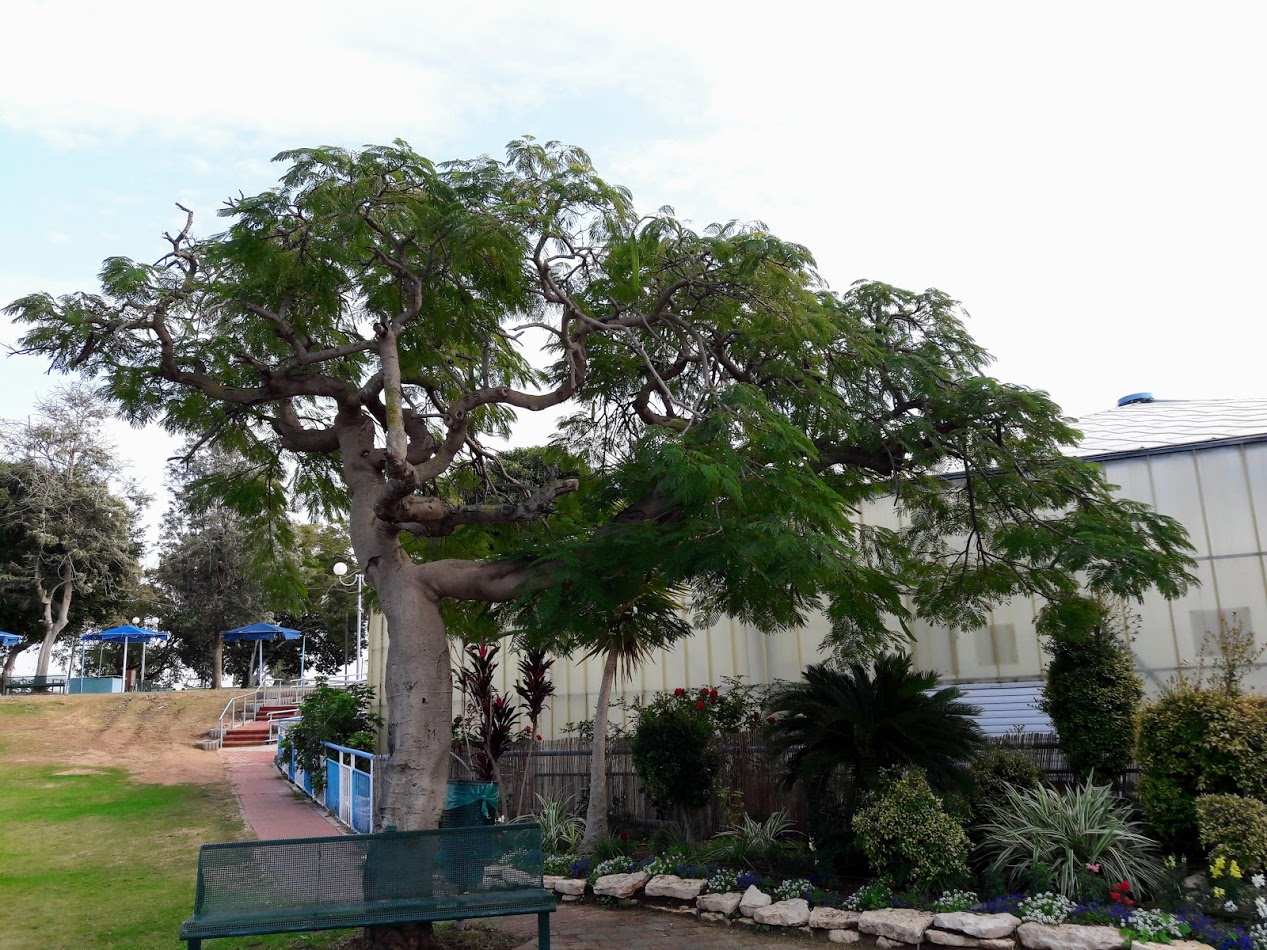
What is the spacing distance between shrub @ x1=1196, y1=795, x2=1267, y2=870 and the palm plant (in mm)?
2035

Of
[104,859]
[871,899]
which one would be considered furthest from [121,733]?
[871,899]

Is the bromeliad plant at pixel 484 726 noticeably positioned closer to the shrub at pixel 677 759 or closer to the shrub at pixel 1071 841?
the shrub at pixel 677 759

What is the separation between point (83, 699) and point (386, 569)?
3023 cm

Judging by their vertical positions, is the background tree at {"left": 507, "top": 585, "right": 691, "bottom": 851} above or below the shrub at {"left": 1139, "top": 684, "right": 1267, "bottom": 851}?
above

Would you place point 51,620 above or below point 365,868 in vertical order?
above

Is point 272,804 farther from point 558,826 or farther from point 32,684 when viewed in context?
point 32,684

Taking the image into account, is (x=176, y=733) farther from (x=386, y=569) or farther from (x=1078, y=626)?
(x=1078, y=626)

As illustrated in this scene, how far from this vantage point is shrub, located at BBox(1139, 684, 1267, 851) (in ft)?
26.6

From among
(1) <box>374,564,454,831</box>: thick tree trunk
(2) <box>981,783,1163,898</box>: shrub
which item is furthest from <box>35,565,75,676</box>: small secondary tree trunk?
(2) <box>981,783,1163,898</box>: shrub

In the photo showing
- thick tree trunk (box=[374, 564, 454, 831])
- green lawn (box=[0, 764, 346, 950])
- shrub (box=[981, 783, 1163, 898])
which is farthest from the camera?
green lawn (box=[0, 764, 346, 950])

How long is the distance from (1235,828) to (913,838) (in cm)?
245

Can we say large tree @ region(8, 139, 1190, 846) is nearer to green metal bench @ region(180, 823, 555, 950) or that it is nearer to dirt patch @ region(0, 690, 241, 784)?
green metal bench @ region(180, 823, 555, 950)

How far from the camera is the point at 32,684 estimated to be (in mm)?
39000

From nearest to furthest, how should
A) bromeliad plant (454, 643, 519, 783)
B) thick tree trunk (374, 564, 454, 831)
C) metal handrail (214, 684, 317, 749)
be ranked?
thick tree trunk (374, 564, 454, 831) < bromeliad plant (454, 643, 519, 783) < metal handrail (214, 684, 317, 749)
